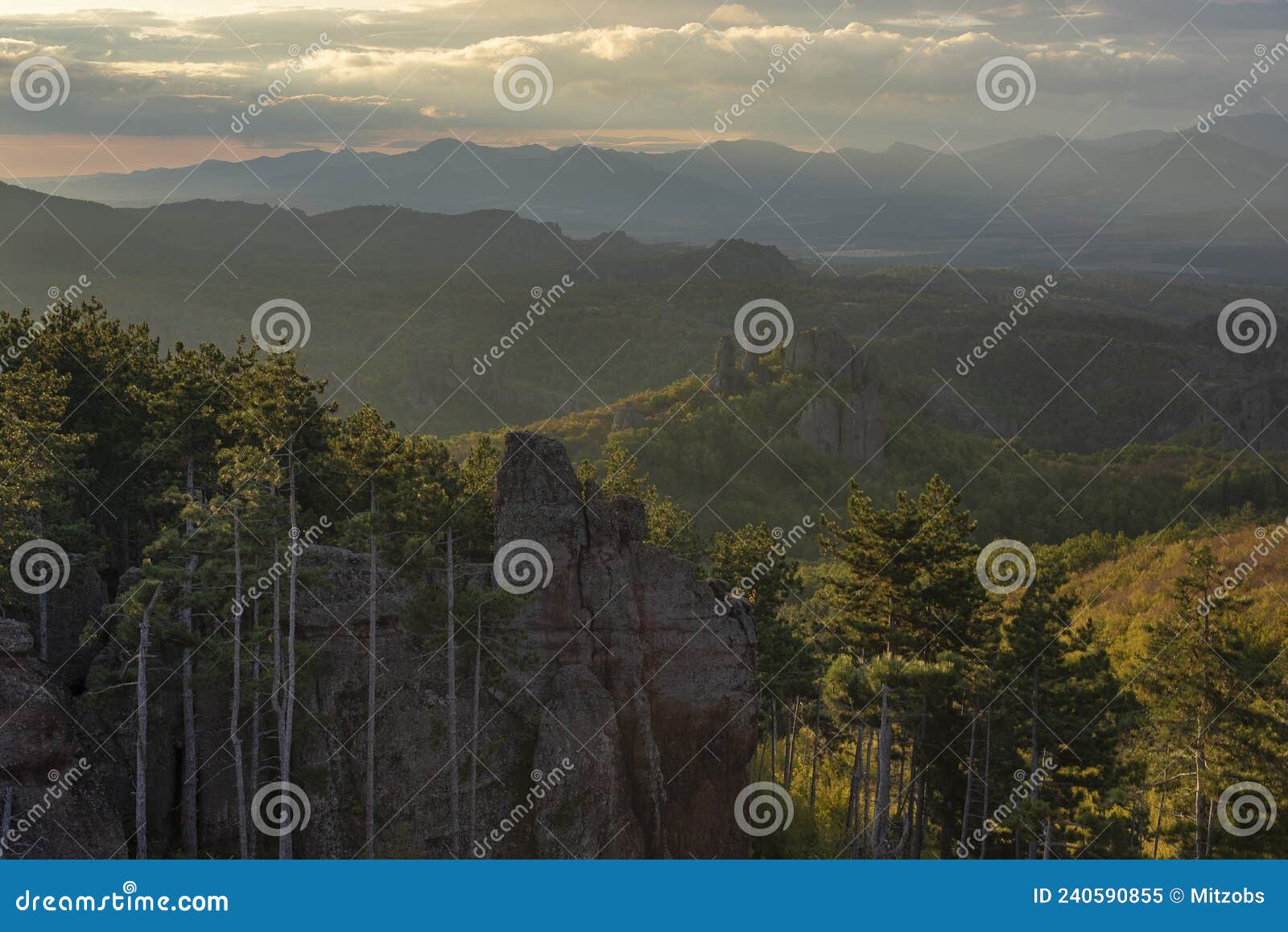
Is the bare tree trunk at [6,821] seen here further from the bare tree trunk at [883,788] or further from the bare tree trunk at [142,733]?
the bare tree trunk at [883,788]

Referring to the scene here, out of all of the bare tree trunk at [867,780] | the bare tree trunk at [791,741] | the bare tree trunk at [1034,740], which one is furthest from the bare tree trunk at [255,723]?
the bare tree trunk at [1034,740]

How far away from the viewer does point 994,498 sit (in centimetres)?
10938

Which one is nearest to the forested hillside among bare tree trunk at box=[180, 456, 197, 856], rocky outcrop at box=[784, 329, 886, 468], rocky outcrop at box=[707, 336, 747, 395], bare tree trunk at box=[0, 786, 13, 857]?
bare tree trunk at box=[180, 456, 197, 856]

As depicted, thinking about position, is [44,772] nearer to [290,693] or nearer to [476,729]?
[290,693]

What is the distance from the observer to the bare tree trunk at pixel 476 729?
28.5 meters

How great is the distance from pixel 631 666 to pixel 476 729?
4.63 m

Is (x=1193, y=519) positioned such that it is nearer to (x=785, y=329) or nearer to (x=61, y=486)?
(x=785, y=329)

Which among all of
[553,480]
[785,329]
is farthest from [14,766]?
[785,329]

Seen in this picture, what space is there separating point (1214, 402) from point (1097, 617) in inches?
4893

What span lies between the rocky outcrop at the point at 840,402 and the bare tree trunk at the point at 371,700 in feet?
287

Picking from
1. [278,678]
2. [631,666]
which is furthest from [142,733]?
[631,666]

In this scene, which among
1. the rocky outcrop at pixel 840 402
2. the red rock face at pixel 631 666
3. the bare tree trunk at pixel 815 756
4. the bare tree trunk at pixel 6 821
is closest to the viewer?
the bare tree trunk at pixel 6 821

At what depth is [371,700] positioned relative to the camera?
28.8 meters

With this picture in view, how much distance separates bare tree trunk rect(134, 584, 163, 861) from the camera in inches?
1016
